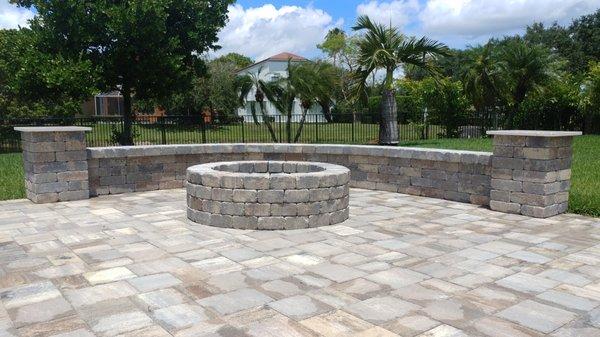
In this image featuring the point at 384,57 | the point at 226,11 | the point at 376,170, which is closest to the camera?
the point at 376,170

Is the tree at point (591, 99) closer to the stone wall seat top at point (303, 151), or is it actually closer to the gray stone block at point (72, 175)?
the stone wall seat top at point (303, 151)

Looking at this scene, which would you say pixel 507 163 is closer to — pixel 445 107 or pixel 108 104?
pixel 445 107

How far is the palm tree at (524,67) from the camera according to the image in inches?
918

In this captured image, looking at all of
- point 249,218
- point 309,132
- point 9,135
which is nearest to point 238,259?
point 249,218

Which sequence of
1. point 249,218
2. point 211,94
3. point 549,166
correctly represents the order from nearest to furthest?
point 249,218 < point 549,166 < point 211,94

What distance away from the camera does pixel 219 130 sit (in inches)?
771

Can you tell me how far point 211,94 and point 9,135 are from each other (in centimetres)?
1758

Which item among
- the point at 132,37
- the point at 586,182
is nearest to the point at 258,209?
the point at 586,182

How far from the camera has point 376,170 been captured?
10375 mm

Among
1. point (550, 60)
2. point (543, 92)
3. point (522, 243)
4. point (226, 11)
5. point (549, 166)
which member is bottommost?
point (522, 243)

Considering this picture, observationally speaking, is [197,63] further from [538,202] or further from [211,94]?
[538,202]

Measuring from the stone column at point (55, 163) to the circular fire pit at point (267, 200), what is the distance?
300 centimetres

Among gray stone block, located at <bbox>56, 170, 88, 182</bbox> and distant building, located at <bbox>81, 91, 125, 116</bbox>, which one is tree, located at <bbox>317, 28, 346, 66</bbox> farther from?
gray stone block, located at <bbox>56, 170, 88, 182</bbox>

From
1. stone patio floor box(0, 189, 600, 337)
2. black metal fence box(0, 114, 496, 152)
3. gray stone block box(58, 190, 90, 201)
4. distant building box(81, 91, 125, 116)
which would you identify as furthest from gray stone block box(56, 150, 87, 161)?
distant building box(81, 91, 125, 116)
